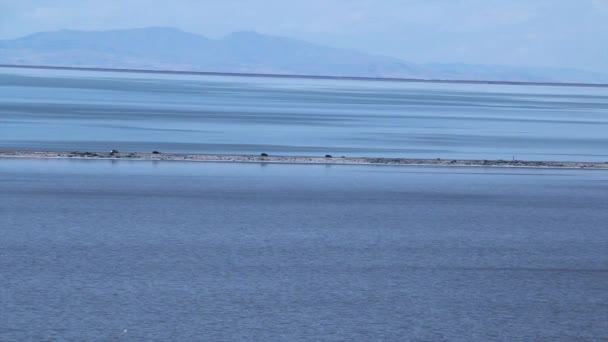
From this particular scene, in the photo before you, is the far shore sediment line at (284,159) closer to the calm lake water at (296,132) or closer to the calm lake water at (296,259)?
the calm lake water at (296,132)

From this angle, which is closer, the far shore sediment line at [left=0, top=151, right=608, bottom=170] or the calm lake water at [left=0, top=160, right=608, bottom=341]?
the calm lake water at [left=0, top=160, right=608, bottom=341]

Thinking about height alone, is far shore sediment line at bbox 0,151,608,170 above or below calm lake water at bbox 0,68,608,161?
below

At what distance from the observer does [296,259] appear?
44.2 ft

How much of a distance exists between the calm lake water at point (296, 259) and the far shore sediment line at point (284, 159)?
3614 mm

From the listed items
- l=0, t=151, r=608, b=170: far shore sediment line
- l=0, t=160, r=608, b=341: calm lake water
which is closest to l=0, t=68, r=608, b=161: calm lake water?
l=0, t=151, r=608, b=170: far shore sediment line

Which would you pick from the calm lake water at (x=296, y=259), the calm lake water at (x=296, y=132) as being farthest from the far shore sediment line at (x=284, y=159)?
the calm lake water at (x=296, y=259)

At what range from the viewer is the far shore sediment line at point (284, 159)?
2712 cm

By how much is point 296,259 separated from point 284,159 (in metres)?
14.2

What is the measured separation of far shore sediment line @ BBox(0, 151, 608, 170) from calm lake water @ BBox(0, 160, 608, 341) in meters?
3.61

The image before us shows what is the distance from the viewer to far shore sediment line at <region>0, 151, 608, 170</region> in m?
27.1

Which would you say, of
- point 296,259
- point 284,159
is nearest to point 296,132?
point 284,159

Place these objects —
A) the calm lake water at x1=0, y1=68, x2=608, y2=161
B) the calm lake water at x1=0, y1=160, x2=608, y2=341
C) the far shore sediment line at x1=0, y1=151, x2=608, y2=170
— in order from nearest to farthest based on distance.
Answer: the calm lake water at x1=0, y1=160, x2=608, y2=341 < the far shore sediment line at x1=0, y1=151, x2=608, y2=170 < the calm lake water at x1=0, y1=68, x2=608, y2=161

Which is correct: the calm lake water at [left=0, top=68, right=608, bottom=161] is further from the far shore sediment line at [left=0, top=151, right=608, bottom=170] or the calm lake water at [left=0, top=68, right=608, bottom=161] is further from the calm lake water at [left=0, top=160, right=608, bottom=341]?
the calm lake water at [left=0, top=160, right=608, bottom=341]

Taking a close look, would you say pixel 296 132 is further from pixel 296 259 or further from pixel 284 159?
pixel 296 259
